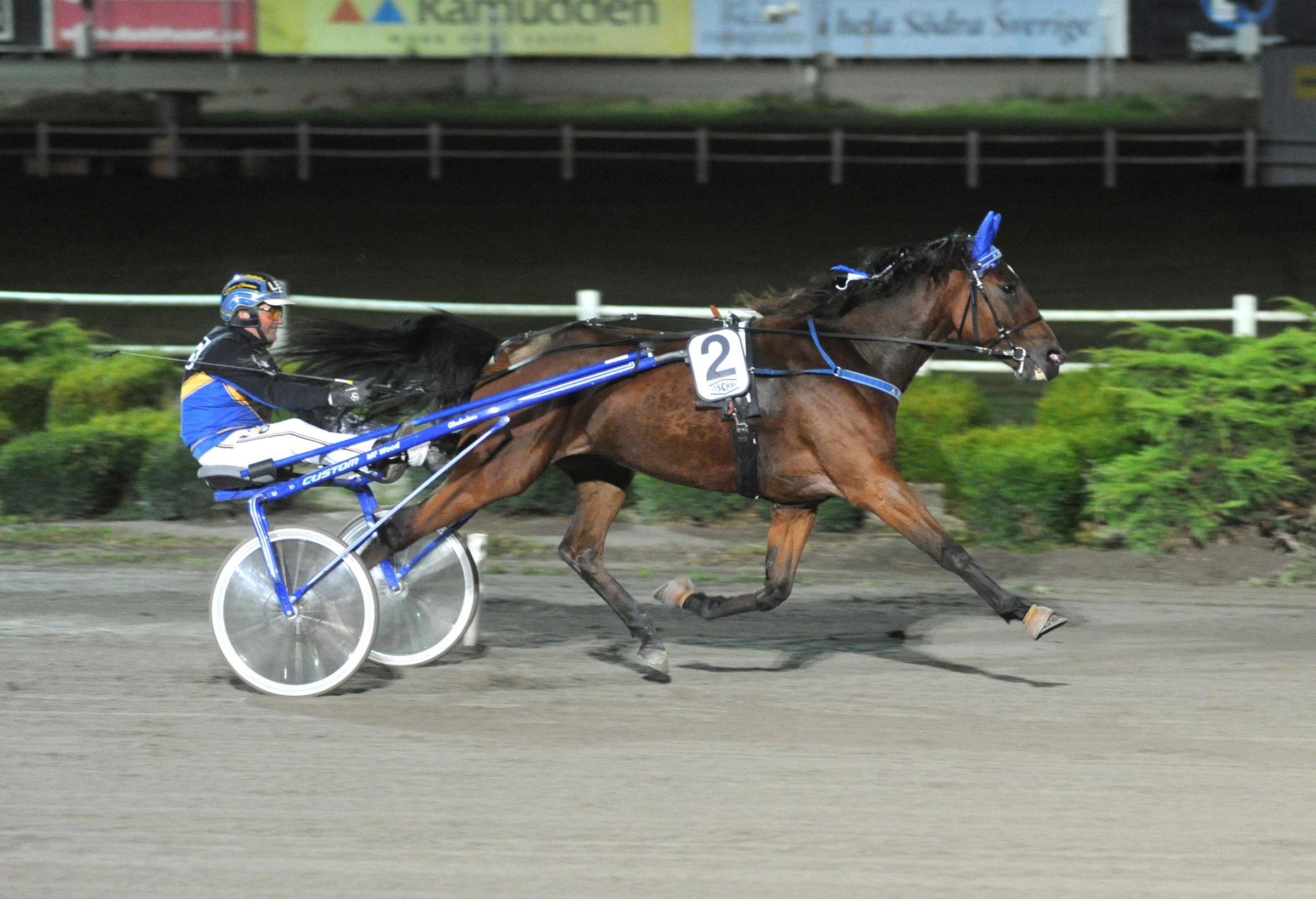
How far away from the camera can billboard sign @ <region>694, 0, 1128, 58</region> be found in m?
26.3

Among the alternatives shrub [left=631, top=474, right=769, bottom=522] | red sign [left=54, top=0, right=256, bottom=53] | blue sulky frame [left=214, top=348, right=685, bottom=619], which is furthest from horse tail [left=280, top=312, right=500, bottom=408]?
red sign [left=54, top=0, right=256, bottom=53]

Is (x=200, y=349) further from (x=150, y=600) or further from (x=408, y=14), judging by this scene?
(x=408, y=14)

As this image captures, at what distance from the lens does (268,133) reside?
77.8 feet

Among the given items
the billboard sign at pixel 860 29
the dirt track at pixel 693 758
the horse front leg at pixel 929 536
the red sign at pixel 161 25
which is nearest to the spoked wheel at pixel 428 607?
the dirt track at pixel 693 758

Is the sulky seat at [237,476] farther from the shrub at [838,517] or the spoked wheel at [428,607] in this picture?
the shrub at [838,517]

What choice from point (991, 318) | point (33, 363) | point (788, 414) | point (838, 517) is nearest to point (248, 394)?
point (788, 414)

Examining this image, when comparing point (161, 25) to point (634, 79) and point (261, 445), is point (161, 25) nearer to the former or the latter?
point (634, 79)

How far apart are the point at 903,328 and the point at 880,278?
202mm

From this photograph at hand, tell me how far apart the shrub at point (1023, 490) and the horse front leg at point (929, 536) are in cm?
240

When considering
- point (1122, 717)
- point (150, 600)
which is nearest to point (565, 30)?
point (150, 600)

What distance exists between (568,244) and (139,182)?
6865mm

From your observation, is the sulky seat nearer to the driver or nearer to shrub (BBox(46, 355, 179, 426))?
the driver

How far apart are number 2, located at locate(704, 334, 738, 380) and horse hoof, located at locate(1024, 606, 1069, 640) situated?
4.14 ft

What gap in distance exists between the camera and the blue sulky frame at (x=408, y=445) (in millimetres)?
5406
